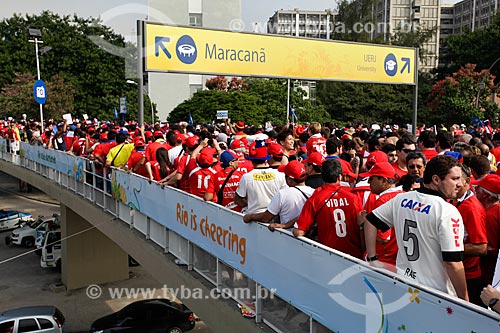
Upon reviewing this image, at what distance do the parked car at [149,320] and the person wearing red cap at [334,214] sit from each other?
550 inches

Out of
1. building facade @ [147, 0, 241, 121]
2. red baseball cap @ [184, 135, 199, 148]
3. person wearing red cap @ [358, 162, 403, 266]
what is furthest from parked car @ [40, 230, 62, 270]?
building facade @ [147, 0, 241, 121]

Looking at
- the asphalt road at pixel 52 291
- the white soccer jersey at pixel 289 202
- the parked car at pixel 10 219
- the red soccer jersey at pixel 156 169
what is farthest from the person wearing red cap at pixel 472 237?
the parked car at pixel 10 219

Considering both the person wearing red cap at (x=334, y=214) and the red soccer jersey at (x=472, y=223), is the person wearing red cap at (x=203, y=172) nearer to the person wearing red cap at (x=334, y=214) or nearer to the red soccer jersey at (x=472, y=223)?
the person wearing red cap at (x=334, y=214)

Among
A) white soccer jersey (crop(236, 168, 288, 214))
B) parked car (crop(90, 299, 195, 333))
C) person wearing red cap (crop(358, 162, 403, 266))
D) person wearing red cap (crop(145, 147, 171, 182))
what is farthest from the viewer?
parked car (crop(90, 299, 195, 333))

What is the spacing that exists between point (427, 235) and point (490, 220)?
62 centimetres

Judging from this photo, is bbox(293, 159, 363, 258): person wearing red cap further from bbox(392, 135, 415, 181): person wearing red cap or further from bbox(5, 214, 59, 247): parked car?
bbox(5, 214, 59, 247): parked car

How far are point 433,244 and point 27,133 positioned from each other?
22.3 m

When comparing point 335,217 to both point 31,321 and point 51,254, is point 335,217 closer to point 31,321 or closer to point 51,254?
point 31,321

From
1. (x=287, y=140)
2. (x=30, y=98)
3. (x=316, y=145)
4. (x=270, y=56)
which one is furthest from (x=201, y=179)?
(x=30, y=98)

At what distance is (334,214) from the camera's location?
4.53 metres

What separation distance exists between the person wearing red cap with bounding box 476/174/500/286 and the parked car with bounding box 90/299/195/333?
1503 centimetres

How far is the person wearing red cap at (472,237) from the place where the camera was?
11.4ft

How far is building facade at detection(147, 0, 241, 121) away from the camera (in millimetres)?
49812

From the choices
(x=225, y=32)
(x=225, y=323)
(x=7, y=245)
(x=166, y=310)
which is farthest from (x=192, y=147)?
(x=7, y=245)
